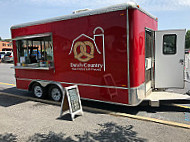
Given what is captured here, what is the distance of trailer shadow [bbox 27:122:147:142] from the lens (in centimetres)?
366

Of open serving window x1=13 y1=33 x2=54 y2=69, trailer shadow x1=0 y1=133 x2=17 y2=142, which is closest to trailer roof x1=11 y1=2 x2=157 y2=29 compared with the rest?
open serving window x1=13 y1=33 x2=54 y2=69

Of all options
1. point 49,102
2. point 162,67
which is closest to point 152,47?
point 162,67

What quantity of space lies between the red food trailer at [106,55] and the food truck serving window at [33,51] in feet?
0.12

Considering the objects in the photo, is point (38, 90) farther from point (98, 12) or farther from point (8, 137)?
point (98, 12)

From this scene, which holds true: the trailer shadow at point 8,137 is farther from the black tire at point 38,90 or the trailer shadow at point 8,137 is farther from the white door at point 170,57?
the white door at point 170,57

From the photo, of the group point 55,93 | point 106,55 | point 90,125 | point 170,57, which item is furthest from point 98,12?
point 55,93

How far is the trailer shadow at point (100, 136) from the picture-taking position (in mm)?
3664

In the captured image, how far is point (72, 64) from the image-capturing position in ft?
18.5

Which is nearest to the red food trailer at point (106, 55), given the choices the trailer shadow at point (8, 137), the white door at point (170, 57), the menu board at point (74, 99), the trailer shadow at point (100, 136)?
the white door at point (170, 57)

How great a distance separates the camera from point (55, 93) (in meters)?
6.29

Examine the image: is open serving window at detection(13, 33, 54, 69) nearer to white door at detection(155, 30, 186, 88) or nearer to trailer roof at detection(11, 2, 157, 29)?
trailer roof at detection(11, 2, 157, 29)

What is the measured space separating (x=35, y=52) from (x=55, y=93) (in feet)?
6.76

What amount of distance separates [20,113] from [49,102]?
110 centimetres

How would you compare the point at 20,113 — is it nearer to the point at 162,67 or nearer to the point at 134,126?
the point at 134,126
